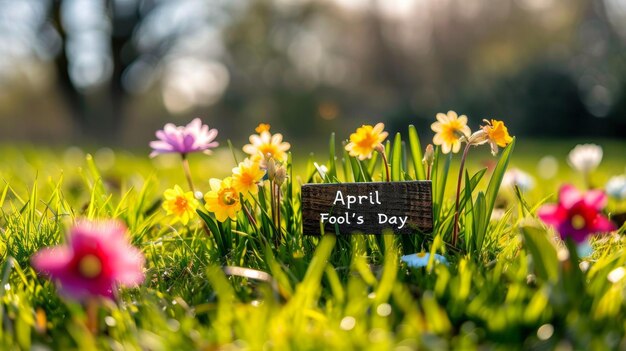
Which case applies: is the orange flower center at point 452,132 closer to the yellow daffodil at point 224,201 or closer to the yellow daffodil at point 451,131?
the yellow daffodil at point 451,131

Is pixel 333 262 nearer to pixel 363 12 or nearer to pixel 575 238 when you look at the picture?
pixel 575 238

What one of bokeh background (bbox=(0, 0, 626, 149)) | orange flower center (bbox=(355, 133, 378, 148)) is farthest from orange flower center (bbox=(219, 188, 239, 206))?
bokeh background (bbox=(0, 0, 626, 149))

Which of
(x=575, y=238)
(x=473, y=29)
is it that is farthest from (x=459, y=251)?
(x=473, y=29)

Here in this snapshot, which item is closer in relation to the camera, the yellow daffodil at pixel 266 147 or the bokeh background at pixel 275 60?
the yellow daffodil at pixel 266 147

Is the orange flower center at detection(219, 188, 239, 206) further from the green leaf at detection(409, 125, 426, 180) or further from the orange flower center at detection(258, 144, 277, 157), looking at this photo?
the green leaf at detection(409, 125, 426, 180)

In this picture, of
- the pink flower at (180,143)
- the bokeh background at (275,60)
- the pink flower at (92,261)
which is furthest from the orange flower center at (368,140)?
the bokeh background at (275,60)

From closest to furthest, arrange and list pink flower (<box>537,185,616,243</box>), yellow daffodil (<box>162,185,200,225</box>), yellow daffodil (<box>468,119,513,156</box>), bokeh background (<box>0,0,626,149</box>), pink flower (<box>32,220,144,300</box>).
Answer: pink flower (<box>32,220,144,300</box>), pink flower (<box>537,185,616,243</box>), yellow daffodil (<box>468,119,513,156</box>), yellow daffodil (<box>162,185,200,225</box>), bokeh background (<box>0,0,626,149</box>)
